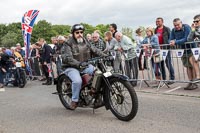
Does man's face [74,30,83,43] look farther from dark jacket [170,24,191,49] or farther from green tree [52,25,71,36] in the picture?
green tree [52,25,71,36]

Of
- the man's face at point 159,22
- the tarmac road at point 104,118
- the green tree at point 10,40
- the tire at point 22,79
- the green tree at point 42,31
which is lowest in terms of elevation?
the tarmac road at point 104,118

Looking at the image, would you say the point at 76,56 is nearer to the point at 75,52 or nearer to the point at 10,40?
the point at 75,52

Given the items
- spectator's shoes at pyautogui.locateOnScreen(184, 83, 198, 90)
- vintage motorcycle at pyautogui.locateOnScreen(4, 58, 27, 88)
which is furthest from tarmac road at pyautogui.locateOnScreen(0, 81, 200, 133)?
vintage motorcycle at pyautogui.locateOnScreen(4, 58, 27, 88)

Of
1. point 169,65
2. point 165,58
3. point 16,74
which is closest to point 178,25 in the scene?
point 165,58

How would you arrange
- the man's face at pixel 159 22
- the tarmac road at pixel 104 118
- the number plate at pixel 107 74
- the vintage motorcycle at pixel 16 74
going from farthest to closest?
1. the vintage motorcycle at pixel 16 74
2. the man's face at pixel 159 22
3. the number plate at pixel 107 74
4. the tarmac road at pixel 104 118

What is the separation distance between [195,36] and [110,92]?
11.5ft

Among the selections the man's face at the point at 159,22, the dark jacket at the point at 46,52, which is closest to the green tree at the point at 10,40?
the dark jacket at the point at 46,52

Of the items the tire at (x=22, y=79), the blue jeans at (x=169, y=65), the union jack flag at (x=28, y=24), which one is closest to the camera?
the blue jeans at (x=169, y=65)

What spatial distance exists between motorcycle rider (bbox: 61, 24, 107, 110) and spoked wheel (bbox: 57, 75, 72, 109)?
34 centimetres

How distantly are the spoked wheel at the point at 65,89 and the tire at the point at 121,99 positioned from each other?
4.08ft

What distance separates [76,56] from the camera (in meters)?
6.42

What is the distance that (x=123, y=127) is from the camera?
17.5 ft

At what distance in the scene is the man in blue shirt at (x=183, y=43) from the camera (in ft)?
27.5

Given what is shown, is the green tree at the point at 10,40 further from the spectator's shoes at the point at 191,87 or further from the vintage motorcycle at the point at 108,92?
the vintage motorcycle at the point at 108,92
